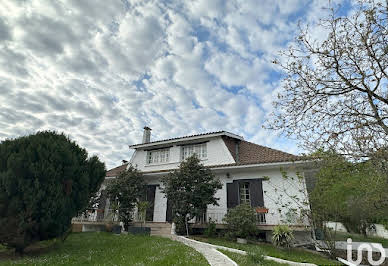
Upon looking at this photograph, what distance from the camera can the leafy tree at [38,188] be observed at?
6484 millimetres

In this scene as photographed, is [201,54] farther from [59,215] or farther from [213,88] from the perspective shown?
[59,215]

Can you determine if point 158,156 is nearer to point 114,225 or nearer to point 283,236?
point 114,225

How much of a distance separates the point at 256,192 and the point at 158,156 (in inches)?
320

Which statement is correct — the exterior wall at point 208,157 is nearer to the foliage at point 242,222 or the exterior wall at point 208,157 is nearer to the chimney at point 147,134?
the chimney at point 147,134

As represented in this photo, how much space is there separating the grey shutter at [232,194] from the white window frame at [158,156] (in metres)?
5.43

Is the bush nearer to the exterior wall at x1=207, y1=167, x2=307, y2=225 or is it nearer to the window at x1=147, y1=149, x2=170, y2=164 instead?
the exterior wall at x1=207, y1=167, x2=307, y2=225

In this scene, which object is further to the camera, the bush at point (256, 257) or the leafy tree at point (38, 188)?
the leafy tree at point (38, 188)

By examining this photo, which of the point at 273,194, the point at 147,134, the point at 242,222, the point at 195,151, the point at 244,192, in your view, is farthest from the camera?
the point at 147,134

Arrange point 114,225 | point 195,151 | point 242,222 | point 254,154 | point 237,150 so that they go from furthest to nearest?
1. point 195,151
2. point 237,150
3. point 254,154
4. point 114,225
5. point 242,222

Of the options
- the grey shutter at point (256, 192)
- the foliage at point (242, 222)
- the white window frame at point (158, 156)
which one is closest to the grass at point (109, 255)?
the foliage at point (242, 222)

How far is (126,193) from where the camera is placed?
12.8 meters

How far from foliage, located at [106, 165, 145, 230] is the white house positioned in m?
1.25

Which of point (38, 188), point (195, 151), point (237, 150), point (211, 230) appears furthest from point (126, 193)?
point (237, 150)

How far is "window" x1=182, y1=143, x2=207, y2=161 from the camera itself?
1480cm
